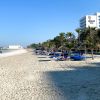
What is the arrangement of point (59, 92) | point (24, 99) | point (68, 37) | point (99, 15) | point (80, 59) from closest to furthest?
point (24, 99) < point (59, 92) < point (80, 59) < point (68, 37) < point (99, 15)

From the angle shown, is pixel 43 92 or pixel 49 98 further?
pixel 43 92

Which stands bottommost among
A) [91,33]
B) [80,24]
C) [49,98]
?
[49,98]

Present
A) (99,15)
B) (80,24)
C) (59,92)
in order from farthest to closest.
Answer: (80,24) → (99,15) → (59,92)

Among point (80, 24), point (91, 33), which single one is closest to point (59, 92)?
point (91, 33)

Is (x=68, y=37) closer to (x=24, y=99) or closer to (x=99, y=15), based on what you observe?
(x=24, y=99)

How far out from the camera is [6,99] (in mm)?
11672

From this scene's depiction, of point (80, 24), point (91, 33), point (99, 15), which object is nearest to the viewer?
point (91, 33)

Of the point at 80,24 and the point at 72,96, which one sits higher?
the point at 80,24

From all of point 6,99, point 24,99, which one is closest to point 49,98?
point 24,99

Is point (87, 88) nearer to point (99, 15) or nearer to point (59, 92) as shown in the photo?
point (59, 92)

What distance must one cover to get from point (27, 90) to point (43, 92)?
1062 mm

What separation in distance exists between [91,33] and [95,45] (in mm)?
3413

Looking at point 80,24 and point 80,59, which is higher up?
point 80,24

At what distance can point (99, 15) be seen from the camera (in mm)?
169375
